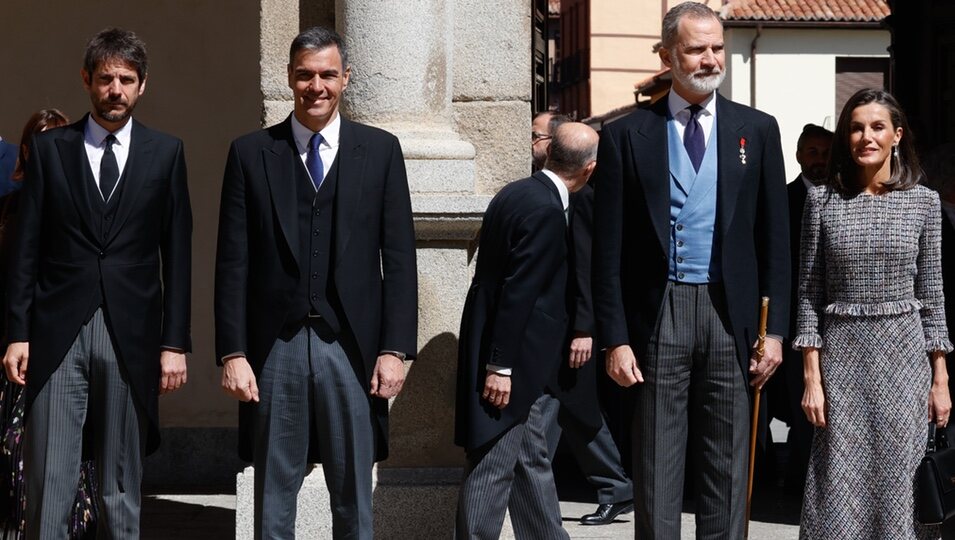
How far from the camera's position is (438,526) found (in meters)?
7.22

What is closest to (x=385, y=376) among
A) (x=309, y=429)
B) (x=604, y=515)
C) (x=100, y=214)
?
(x=309, y=429)

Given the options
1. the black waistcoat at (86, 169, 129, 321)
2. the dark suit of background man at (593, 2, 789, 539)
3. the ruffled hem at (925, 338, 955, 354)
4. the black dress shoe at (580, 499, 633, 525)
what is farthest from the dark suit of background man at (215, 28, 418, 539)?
the black dress shoe at (580, 499, 633, 525)

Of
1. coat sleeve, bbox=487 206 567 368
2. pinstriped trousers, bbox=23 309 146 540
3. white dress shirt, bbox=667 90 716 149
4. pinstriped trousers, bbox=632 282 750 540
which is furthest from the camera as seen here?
coat sleeve, bbox=487 206 567 368

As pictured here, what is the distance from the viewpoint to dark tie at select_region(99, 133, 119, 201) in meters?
5.79

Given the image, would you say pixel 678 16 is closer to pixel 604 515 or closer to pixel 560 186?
pixel 560 186

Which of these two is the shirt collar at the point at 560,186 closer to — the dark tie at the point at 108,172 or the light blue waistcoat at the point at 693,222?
the light blue waistcoat at the point at 693,222

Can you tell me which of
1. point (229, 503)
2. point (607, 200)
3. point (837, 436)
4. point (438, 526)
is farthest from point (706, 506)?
point (229, 503)

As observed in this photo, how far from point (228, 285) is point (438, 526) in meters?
1.99

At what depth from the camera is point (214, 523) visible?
8266mm

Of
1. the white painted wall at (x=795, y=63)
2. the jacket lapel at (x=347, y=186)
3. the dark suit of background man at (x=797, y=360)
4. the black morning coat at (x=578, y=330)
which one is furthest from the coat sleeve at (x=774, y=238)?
the white painted wall at (x=795, y=63)

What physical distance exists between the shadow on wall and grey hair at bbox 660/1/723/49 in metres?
2.06

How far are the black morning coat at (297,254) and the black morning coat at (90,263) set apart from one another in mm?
242

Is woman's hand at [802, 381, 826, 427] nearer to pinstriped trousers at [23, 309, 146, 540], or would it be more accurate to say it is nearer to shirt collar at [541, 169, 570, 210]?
shirt collar at [541, 169, 570, 210]

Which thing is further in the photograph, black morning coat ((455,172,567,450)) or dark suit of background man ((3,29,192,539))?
black morning coat ((455,172,567,450))
